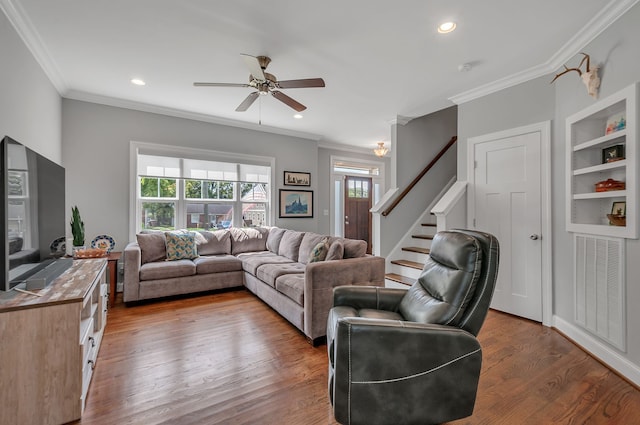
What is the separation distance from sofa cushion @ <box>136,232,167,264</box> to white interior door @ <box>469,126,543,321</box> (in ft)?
13.4

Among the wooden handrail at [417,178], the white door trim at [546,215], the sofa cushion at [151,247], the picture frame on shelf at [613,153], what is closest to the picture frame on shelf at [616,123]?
the picture frame on shelf at [613,153]

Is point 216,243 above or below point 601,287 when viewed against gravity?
above

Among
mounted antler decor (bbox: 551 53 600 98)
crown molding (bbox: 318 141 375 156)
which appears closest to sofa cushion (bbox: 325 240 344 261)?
mounted antler decor (bbox: 551 53 600 98)

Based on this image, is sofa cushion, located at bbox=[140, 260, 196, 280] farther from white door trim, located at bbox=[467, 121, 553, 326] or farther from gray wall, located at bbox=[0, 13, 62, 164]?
white door trim, located at bbox=[467, 121, 553, 326]

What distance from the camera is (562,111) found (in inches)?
105

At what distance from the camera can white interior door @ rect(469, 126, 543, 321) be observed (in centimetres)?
291

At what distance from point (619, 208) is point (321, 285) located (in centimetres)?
242

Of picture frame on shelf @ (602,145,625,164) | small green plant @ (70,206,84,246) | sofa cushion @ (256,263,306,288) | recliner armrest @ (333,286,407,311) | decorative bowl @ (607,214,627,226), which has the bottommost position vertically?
sofa cushion @ (256,263,306,288)

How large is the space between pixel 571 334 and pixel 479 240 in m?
2.00

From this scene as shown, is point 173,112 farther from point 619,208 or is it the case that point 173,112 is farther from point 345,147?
point 619,208

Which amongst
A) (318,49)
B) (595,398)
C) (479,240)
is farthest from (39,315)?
(595,398)

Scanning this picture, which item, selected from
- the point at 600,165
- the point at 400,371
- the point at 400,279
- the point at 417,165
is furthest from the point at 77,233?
the point at 600,165

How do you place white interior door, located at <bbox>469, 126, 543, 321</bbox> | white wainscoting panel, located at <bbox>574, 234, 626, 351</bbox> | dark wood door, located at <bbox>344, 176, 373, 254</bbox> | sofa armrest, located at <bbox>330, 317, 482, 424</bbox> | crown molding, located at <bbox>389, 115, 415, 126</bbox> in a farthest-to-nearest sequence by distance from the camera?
dark wood door, located at <bbox>344, 176, 373, 254</bbox>, crown molding, located at <bbox>389, 115, 415, 126</bbox>, white interior door, located at <bbox>469, 126, 543, 321</bbox>, white wainscoting panel, located at <bbox>574, 234, 626, 351</bbox>, sofa armrest, located at <bbox>330, 317, 482, 424</bbox>

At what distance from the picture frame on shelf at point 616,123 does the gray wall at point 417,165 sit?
2.44m
